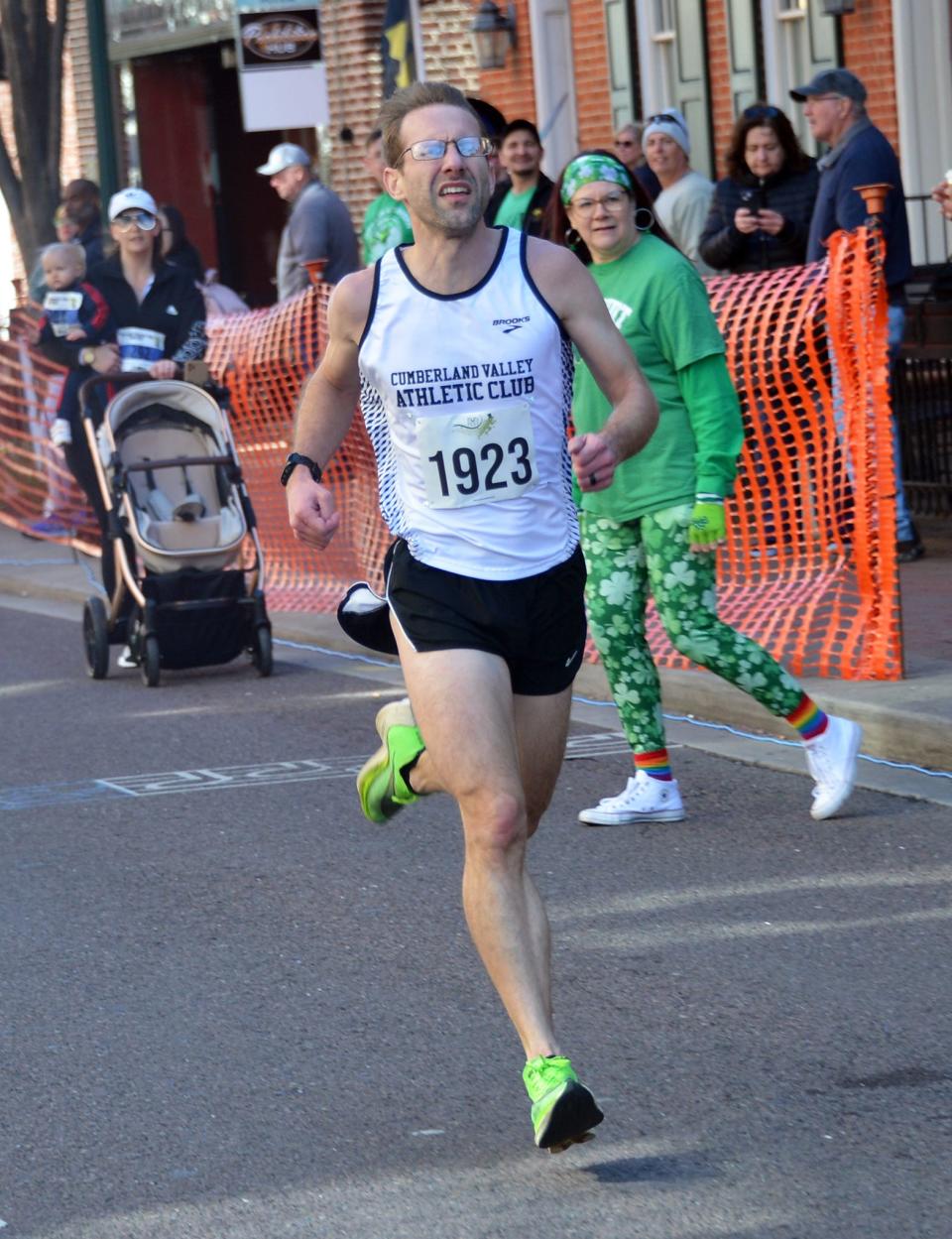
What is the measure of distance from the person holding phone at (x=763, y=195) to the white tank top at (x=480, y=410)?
6.78 m

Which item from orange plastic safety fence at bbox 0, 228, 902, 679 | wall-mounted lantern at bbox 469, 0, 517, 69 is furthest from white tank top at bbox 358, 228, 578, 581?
wall-mounted lantern at bbox 469, 0, 517, 69

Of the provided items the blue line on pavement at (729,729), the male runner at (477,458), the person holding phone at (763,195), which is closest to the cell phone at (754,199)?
the person holding phone at (763,195)

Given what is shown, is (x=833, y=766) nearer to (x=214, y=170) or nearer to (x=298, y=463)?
(x=298, y=463)

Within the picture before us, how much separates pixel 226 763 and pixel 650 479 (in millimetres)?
2320

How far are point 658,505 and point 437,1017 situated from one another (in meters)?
2.16

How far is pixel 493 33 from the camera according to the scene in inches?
736

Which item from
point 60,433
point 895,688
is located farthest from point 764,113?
point 895,688

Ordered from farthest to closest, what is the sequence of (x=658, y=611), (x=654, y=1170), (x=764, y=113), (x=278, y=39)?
(x=278, y=39) < (x=764, y=113) < (x=658, y=611) < (x=654, y=1170)

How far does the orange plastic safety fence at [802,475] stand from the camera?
869cm

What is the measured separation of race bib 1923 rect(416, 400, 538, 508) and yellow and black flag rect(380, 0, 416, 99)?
42.1ft

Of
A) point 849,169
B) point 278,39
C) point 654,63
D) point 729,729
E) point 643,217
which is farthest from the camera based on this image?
point 654,63

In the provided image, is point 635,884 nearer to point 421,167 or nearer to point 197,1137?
point 197,1137

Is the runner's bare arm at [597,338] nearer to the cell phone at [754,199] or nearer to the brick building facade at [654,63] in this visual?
the cell phone at [754,199]

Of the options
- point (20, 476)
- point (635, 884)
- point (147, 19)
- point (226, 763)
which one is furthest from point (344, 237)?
point (147, 19)
